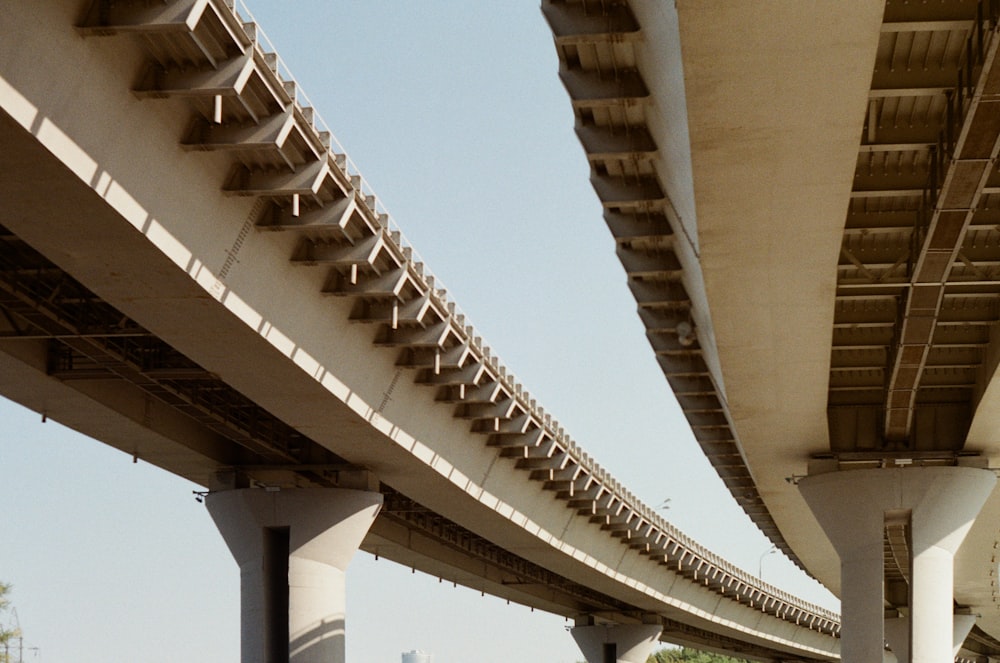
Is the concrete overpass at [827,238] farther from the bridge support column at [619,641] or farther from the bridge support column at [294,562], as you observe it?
the bridge support column at [619,641]

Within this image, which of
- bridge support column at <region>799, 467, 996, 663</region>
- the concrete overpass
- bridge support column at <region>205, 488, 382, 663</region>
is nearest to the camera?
the concrete overpass

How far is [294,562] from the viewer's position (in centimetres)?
3466

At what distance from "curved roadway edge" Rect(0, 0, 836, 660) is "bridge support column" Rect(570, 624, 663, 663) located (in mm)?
38241

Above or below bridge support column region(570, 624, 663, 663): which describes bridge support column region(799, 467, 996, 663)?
above

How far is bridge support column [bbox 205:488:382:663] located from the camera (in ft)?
112

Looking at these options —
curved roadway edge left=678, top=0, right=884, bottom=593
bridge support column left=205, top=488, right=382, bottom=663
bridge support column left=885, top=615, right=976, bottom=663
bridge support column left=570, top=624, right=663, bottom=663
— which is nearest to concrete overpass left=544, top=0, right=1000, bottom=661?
curved roadway edge left=678, top=0, right=884, bottom=593

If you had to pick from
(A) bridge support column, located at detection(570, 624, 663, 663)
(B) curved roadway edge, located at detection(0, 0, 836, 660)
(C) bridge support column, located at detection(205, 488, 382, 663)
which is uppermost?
(B) curved roadway edge, located at detection(0, 0, 836, 660)

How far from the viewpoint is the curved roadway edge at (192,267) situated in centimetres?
1569

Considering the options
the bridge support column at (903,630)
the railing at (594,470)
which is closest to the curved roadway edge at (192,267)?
the railing at (594,470)

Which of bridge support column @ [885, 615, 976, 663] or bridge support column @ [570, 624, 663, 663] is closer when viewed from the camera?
bridge support column @ [570, 624, 663, 663]

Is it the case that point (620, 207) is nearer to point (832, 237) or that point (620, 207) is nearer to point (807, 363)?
point (832, 237)

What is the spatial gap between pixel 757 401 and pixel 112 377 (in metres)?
14.5

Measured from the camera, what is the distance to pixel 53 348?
28484 millimetres

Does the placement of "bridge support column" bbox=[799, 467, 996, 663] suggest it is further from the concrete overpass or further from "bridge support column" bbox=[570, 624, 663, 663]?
"bridge support column" bbox=[570, 624, 663, 663]
